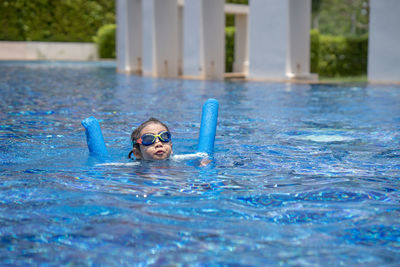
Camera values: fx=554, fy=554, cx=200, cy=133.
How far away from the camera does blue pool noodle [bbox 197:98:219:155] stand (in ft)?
17.9

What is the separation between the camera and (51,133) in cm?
698

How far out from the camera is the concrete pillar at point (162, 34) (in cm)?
2112

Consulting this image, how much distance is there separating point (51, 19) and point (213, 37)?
23244 mm

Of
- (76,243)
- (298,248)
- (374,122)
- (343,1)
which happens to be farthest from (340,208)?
(343,1)

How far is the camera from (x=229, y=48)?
26.7 meters

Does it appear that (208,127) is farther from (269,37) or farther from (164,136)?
(269,37)

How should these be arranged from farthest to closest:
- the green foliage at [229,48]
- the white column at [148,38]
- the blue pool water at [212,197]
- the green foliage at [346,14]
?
the green foliage at [346,14] → the green foliage at [229,48] → the white column at [148,38] → the blue pool water at [212,197]

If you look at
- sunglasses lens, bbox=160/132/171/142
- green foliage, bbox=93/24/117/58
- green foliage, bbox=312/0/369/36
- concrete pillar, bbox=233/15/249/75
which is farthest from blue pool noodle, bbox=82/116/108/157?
green foliage, bbox=312/0/369/36

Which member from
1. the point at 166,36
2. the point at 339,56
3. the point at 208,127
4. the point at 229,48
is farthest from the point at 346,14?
the point at 208,127

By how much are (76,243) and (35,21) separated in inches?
1489

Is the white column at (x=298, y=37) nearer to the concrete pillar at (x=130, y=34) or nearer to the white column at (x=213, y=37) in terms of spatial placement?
the white column at (x=213, y=37)

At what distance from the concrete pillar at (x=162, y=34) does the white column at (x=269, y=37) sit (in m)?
5.55

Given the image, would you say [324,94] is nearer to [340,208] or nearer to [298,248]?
[340,208]

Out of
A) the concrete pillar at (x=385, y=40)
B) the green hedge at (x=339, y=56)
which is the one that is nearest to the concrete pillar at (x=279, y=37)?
the concrete pillar at (x=385, y=40)
